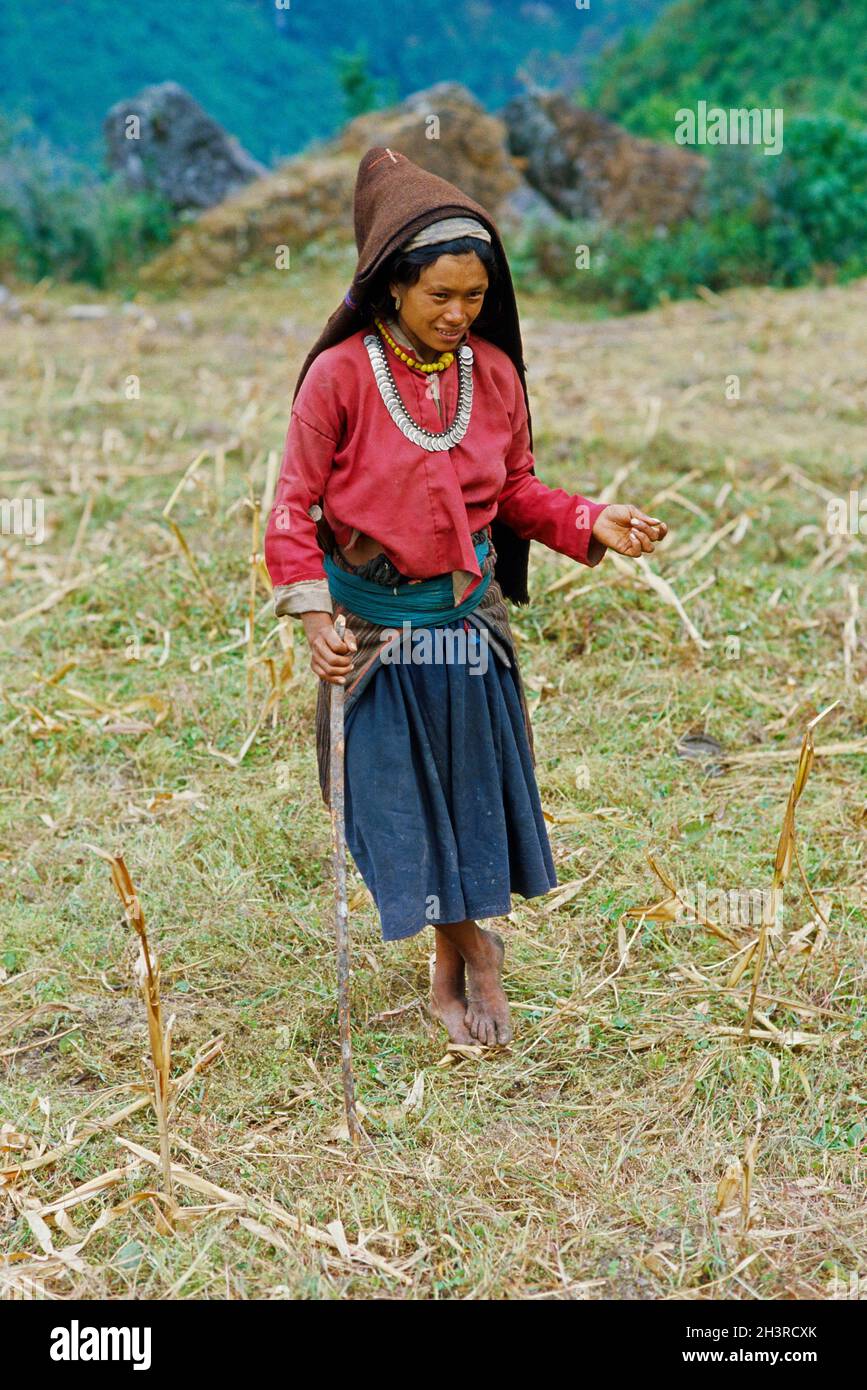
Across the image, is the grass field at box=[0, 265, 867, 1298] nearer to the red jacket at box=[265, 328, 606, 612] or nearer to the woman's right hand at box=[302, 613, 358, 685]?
the woman's right hand at box=[302, 613, 358, 685]

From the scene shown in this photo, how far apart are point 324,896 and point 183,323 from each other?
6.46 m

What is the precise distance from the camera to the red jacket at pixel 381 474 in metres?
2.47

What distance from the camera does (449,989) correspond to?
2.94m

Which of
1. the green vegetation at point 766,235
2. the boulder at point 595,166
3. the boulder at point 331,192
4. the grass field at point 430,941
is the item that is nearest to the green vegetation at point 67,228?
the boulder at point 331,192

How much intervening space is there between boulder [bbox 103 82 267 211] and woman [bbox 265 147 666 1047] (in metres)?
8.97

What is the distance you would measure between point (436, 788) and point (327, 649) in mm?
372

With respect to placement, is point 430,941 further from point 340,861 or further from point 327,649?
point 327,649

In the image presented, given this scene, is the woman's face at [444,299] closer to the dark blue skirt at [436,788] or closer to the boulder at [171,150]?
the dark blue skirt at [436,788]

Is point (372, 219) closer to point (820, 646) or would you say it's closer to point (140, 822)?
point (140, 822)

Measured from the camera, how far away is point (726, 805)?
373 centimetres

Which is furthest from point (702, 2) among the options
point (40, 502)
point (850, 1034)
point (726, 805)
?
point (850, 1034)

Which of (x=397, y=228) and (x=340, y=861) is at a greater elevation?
(x=397, y=228)

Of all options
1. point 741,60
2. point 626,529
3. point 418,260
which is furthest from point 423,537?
point 741,60

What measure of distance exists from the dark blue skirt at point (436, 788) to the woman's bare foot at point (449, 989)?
216mm
